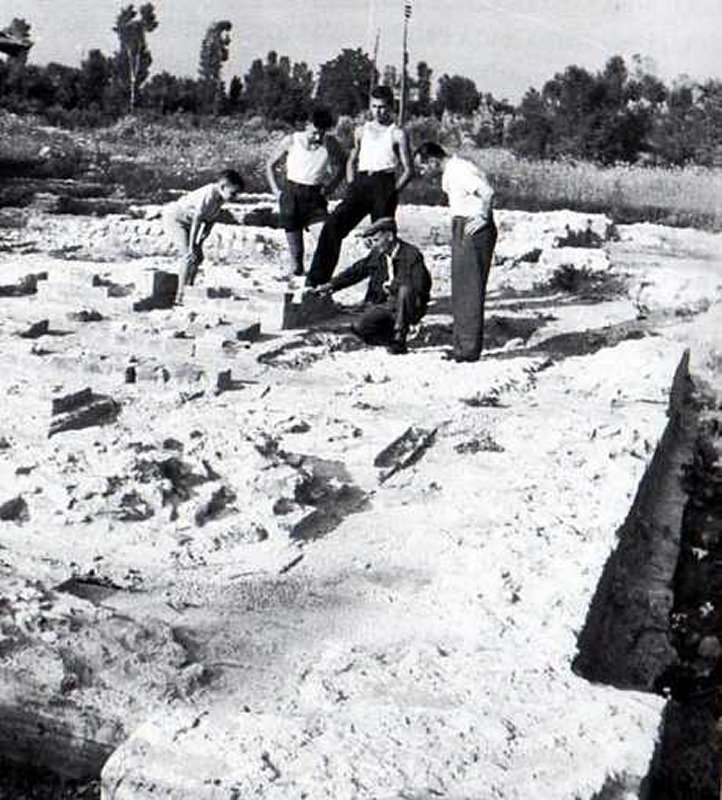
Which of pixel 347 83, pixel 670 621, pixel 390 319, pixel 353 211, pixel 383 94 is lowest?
pixel 670 621

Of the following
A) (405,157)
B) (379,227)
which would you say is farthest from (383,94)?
(379,227)

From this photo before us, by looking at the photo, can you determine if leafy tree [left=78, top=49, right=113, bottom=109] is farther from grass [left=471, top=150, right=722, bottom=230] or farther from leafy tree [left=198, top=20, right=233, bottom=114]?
grass [left=471, top=150, right=722, bottom=230]

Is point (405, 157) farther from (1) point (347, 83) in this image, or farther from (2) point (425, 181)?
(1) point (347, 83)

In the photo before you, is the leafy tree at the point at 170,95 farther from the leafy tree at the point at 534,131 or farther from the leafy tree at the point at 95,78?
the leafy tree at the point at 534,131

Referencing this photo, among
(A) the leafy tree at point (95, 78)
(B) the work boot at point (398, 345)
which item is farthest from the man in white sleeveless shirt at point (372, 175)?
(A) the leafy tree at point (95, 78)

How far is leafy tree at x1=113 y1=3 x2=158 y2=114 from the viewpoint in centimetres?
→ 6619

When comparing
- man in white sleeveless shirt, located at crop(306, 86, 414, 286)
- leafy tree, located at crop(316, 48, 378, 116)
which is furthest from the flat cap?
leafy tree, located at crop(316, 48, 378, 116)

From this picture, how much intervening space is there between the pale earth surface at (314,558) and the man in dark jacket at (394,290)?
0.53ft

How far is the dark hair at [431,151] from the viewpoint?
7.70 metres

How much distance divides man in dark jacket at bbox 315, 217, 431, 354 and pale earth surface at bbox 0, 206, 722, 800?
16 centimetres

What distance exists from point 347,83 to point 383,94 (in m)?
47.5

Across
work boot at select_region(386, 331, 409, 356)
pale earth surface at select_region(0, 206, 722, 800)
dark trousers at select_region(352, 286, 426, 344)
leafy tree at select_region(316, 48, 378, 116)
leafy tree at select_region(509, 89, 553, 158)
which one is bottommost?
pale earth surface at select_region(0, 206, 722, 800)

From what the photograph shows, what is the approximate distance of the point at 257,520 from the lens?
489 centimetres

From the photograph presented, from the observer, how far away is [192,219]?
30.6 ft
